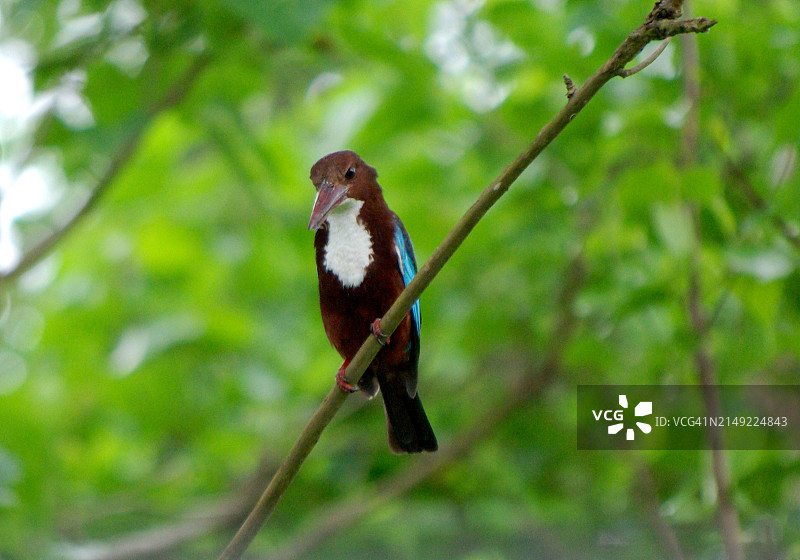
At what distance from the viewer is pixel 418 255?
→ 10.4 feet

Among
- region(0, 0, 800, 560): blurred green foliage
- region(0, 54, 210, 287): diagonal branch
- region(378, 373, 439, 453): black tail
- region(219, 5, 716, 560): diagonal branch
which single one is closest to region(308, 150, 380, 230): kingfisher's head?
region(219, 5, 716, 560): diagonal branch

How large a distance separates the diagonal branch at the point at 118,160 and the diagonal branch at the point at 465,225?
5.83 feet

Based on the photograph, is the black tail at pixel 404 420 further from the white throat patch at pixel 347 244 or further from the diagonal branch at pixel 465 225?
the diagonal branch at pixel 465 225

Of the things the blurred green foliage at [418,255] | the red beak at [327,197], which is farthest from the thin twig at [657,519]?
the red beak at [327,197]

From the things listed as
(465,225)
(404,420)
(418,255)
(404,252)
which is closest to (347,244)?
(404,252)

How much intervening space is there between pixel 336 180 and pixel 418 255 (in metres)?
1.69

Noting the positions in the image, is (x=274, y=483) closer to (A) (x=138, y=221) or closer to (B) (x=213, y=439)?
(B) (x=213, y=439)

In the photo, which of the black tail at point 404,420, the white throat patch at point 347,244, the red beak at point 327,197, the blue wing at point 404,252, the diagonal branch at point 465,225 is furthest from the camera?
the black tail at point 404,420

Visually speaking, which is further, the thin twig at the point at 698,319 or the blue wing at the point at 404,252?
the thin twig at the point at 698,319

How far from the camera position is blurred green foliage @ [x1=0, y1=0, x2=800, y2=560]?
123 inches

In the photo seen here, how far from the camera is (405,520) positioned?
4473mm

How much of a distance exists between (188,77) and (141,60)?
10.3 inches

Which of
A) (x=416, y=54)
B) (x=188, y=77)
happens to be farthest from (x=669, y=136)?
(x=188, y=77)

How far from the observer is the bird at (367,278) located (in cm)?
152
